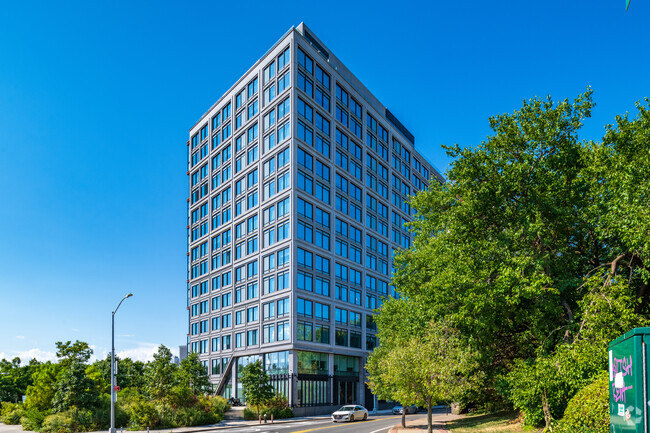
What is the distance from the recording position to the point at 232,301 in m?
69.6

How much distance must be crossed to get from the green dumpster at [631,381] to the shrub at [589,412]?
6.88m

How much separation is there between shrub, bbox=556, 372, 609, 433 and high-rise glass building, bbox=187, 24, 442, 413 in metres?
44.6

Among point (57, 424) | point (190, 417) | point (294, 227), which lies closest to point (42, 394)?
point (57, 424)

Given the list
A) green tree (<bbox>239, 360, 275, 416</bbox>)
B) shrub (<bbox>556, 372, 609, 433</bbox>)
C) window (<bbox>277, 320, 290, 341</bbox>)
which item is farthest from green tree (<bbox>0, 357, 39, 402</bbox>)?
shrub (<bbox>556, 372, 609, 433</bbox>)

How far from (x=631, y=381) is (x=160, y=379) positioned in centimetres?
3856

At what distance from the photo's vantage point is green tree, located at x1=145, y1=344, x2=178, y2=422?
40344 millimetres

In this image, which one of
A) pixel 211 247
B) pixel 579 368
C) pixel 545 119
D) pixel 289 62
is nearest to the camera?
pixel 579 368

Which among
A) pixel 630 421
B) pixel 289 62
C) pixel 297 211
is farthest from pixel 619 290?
pixel 289 62

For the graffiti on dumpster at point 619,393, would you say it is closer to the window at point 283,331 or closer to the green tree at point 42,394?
the green tree at point 42,394

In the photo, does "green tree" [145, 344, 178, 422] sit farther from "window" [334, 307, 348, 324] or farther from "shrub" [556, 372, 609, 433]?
"shrub" [556, 372, 609, 433]

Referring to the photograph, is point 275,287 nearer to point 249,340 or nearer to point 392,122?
point 249,340

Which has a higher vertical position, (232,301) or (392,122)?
(392,122)

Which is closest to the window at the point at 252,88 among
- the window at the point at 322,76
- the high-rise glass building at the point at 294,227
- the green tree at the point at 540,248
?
the high-rise glass building at the point at 294,227

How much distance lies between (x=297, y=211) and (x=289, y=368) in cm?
1787
